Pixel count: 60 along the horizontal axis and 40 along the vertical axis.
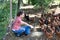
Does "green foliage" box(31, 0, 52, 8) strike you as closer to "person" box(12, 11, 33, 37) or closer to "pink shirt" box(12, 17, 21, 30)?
"person" box(12, 11, 33, 37)

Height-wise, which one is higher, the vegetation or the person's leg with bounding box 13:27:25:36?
the vegetation

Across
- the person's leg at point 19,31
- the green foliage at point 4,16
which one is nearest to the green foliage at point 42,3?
the green foliage at point 4,16

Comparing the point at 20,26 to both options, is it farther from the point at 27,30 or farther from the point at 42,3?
the point at 42,3

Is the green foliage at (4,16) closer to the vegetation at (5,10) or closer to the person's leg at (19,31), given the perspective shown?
the vegetation at (5,10)

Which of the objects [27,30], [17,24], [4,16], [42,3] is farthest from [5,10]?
[42,3]

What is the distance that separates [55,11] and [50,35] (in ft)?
3.60

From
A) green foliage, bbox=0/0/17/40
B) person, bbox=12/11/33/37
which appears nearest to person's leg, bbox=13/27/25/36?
person, bbox=12/11/33/37

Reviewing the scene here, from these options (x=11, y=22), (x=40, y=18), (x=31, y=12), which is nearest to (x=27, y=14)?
(x=31, y=12)

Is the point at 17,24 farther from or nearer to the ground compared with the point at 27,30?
farther from the ground

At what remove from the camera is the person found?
494cm

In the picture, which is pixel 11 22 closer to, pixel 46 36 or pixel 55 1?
pixel 46 36

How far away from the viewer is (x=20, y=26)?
507 cm

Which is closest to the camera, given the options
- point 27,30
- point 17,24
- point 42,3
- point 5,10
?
point 17,24

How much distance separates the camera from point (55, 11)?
590 centimetres
